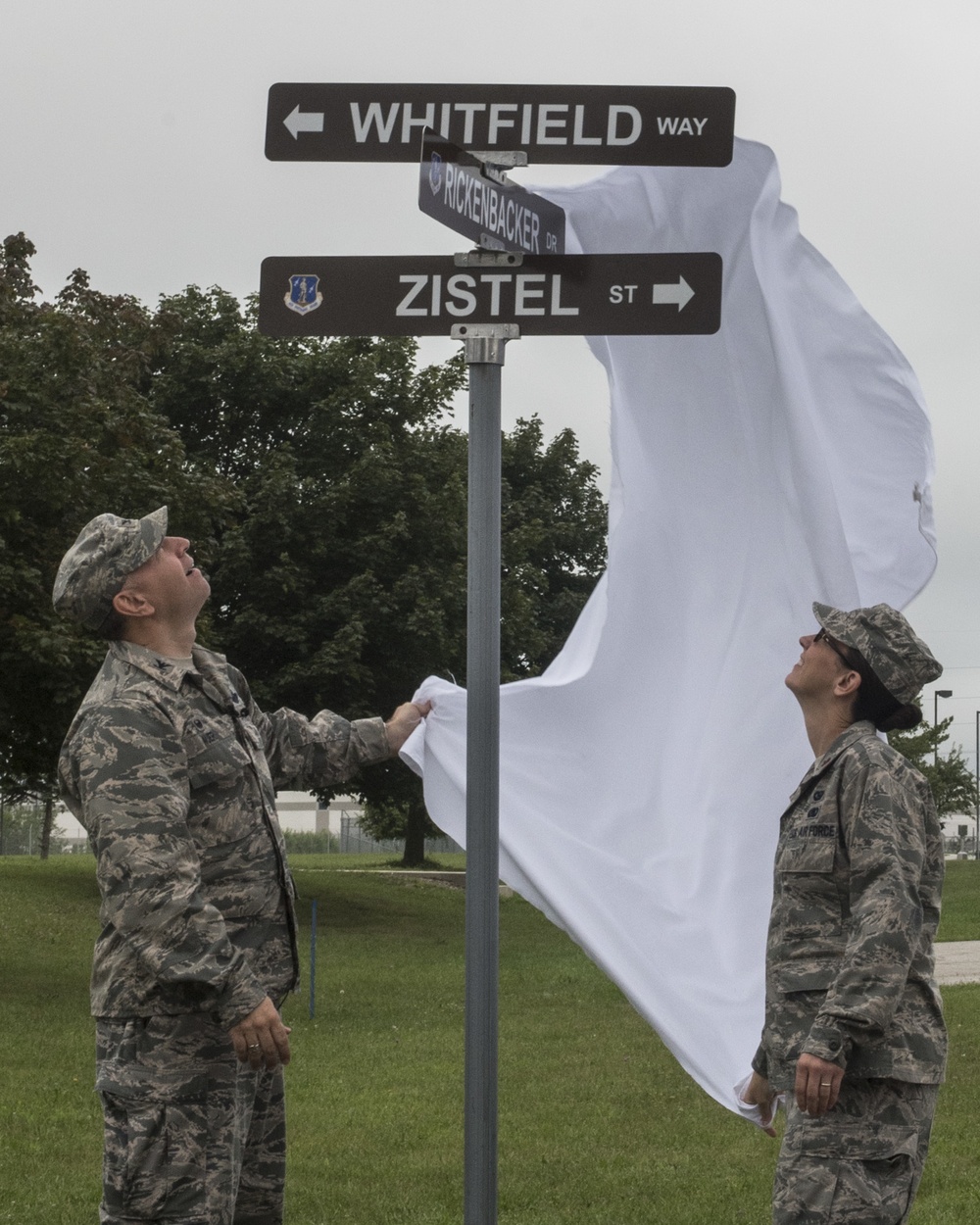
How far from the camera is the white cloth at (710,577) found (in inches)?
175

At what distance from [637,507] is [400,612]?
20152 mm

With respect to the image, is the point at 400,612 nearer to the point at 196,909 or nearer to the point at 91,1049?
the point at 91,1049

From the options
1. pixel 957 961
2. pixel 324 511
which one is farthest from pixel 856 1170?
pixel 324 511

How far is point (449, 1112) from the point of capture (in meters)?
9.20

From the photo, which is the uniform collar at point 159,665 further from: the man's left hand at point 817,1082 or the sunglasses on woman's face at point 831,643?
the man's left hand at point 817,1082

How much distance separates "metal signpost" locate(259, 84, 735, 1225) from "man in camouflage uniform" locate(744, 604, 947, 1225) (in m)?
0.72

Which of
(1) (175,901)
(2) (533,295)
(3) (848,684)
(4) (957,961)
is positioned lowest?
(4) (957,961)

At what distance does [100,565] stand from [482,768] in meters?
1.12

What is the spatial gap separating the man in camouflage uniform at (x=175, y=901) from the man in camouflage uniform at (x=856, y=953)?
115 centimetres

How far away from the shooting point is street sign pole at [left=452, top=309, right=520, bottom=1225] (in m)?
3.31

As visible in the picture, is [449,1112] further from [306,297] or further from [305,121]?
[305,121]

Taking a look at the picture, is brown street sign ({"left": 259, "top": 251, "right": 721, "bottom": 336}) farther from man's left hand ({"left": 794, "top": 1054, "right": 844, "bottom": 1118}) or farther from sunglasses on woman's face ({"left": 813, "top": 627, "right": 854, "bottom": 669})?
man's left hand ({"left": 794, "top": 1054, "right": 844, "bottom": 1118})

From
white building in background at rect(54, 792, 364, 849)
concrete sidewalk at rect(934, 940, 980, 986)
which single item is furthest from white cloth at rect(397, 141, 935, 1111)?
white building in background at rect(54, 792, 364, 849)

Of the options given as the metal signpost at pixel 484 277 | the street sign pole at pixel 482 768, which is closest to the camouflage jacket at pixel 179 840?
the street sign pole at pixel 482 768
